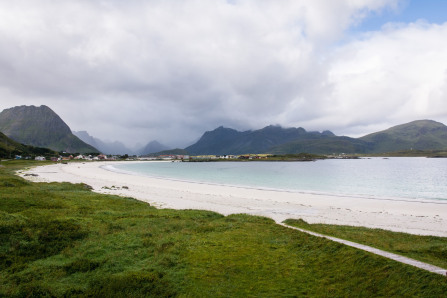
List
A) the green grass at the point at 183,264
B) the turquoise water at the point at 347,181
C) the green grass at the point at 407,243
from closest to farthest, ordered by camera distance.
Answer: the green grass at the point at 183,264
the green grass at the point at 407,243
the turquoise water at the point at 347,181

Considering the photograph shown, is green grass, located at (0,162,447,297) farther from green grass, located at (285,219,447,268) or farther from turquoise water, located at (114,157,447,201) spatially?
turquoise water, located at (114,157,447,201)

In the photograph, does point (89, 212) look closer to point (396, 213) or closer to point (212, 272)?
point (212, 272)

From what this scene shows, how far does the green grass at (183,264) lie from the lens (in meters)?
8.73

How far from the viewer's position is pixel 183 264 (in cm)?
1103

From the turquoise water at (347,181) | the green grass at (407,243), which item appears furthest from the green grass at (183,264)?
the turquoise water at (347,181)

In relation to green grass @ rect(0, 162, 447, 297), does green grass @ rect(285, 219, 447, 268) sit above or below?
below

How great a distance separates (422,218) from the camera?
29359 millimetres

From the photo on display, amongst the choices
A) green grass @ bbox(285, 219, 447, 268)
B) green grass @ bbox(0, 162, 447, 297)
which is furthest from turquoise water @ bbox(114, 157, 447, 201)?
green grass @ bbox(0, 162, 447, 297)

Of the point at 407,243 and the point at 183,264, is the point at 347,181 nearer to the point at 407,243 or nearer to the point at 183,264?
the point at 407,243

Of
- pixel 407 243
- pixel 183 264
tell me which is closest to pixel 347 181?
pixel 407 243

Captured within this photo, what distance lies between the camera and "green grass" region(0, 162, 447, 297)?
873 cm

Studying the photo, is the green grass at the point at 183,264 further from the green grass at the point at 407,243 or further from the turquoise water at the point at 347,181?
the turquoise water at the point at 347,181

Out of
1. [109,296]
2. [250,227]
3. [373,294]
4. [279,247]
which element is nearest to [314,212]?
[250,227]

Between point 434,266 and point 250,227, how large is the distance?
10565mm
